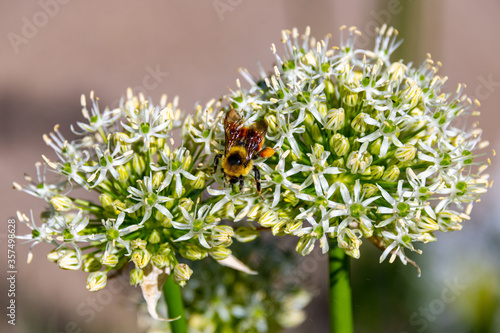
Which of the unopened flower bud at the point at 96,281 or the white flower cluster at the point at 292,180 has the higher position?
the white flower cluster at the point at 292,180

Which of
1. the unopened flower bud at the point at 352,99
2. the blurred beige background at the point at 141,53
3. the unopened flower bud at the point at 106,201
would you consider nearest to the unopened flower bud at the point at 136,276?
the unopened flower bud at the point at 106,201

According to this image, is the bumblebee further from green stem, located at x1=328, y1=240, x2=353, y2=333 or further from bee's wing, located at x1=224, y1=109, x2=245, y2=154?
green stem, located at x1=328, y1=240, x2=353, y2=333

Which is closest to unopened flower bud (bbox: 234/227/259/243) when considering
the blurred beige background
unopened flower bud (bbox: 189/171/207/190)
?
unopened flower bud (bbox: 189/171/207/190)

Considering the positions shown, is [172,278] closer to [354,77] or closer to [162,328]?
[162,328]

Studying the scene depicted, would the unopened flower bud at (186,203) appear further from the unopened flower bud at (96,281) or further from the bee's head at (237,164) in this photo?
the unopened flower bud at (96,281)

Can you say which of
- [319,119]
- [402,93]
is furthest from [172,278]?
[402,93]

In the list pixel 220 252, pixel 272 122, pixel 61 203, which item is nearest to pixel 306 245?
pixel 220 252

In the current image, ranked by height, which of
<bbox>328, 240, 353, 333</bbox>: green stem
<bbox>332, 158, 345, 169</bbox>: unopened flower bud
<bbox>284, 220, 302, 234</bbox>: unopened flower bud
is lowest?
<bbox>328, 240, 353, 333</bbox>: green stem
